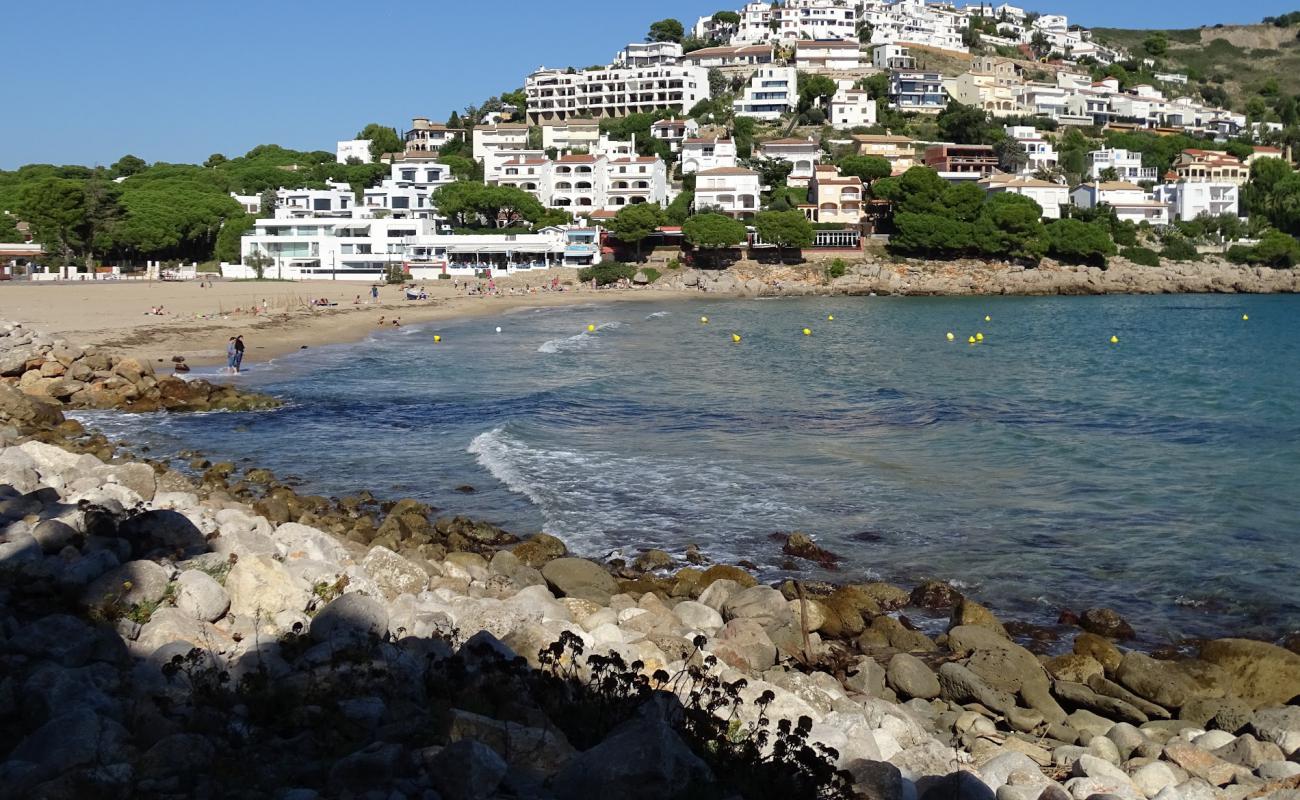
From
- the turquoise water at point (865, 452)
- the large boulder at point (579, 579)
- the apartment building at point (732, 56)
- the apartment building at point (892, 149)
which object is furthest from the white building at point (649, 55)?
the large boulder at point (579, 579)

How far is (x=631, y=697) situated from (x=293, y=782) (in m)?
2.45

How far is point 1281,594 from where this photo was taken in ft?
45.8

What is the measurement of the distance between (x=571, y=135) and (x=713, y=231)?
4059cm

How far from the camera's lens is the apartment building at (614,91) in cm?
13250

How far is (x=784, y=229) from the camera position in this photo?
86.6m

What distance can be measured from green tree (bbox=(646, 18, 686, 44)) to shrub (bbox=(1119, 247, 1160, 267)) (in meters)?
91.6

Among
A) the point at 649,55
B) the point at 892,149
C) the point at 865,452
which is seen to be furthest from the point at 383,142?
the point at 865,452

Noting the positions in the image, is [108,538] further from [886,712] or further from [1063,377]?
[1063,377]

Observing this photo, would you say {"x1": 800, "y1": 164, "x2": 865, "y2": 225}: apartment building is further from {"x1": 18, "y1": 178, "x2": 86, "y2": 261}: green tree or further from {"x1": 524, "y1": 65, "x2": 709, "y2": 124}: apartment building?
{"x1": 18, "y1": 178, "x2": 86, "y2": 261}: green tree

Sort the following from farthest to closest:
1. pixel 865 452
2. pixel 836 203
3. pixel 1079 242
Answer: pixel 836 203, pixel 1079 242, pixel 865 452

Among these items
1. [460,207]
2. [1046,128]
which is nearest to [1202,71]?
[1046,128]

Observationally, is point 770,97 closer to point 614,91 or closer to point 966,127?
point 614,91

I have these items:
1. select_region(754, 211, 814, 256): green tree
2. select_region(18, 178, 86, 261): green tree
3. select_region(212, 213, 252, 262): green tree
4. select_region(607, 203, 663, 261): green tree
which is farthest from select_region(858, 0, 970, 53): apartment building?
select_region(18, 178, 86, 261): green tree

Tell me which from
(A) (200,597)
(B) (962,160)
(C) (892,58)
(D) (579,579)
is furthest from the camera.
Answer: (C) (892,58)
